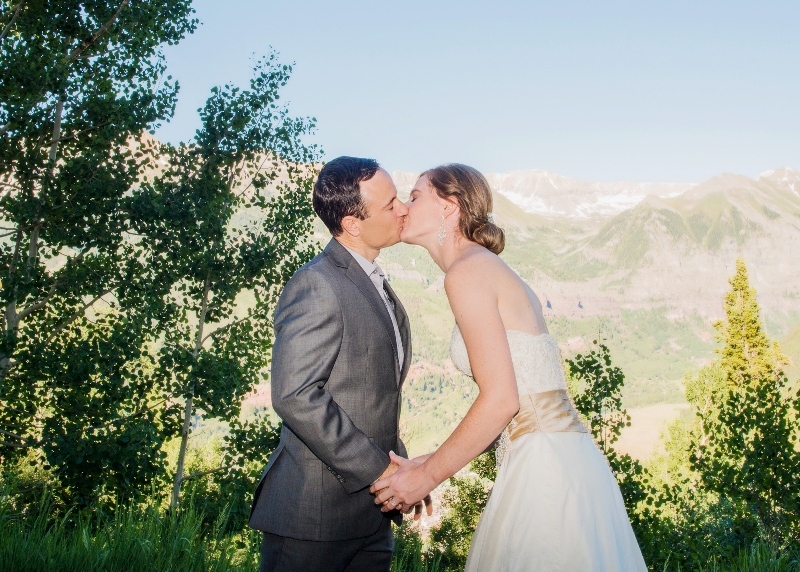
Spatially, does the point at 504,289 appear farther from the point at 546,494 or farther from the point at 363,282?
the point at 546,494

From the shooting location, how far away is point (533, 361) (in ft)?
9.76

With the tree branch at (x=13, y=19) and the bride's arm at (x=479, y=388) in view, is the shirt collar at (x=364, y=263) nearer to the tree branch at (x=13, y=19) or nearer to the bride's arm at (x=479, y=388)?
the bride's arm at (x=479, y=388)

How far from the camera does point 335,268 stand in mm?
2904

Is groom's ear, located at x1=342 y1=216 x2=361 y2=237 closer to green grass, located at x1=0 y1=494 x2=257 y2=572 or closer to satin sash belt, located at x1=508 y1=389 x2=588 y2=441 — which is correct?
satin sash belt, located at x1=508 y1=389 x2=588 y2=441

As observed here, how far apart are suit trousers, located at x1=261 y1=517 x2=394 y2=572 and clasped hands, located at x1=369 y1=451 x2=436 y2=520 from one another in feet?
0.68

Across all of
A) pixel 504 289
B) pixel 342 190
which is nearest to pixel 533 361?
pixel 504 289

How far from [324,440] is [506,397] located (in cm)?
72

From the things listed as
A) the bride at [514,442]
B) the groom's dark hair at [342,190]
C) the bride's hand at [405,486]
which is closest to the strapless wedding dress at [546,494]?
the bride at [514,442]

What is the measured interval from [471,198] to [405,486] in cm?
131

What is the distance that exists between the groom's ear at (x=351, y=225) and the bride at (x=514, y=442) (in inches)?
15.8

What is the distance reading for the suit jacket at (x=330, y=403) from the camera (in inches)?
103

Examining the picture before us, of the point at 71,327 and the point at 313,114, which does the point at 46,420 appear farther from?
the point at 313,114

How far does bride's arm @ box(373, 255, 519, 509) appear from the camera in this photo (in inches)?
105

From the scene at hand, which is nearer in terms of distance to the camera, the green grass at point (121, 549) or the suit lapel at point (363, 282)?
the suit lapel at point (363, 282)
